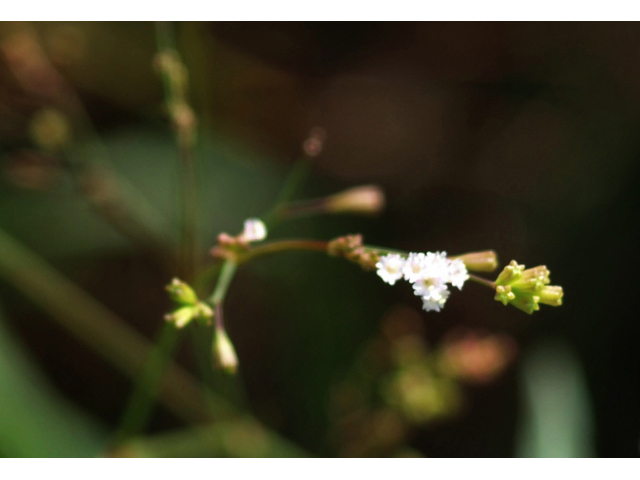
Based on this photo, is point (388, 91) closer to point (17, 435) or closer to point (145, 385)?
point (145, 385)

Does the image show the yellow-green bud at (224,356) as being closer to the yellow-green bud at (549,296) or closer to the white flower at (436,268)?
the white flower at (436,268)

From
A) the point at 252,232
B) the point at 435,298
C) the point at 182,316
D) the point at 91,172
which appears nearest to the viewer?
the point at 435,298

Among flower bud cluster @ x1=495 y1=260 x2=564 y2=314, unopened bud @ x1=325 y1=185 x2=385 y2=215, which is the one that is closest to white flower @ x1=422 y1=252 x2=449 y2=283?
flower bud cluster @ x1=495 y1=260 x2=564 y2=314

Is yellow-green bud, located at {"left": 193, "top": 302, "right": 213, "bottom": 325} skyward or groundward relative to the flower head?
groundward

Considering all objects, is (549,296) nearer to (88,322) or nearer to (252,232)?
(252,232)

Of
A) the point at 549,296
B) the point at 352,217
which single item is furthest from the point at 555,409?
the point at 549,296

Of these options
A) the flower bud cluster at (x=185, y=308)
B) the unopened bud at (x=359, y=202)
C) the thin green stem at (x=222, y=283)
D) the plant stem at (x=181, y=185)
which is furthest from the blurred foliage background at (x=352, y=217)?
the flower bud cluster at (x=185, y=308)

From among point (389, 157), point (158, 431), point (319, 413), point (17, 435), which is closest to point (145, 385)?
point (17, 435)

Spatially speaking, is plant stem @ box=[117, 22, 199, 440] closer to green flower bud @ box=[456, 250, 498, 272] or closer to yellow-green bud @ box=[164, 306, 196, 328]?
yellow-green bud @ box=[164, 306, 196, 328]
